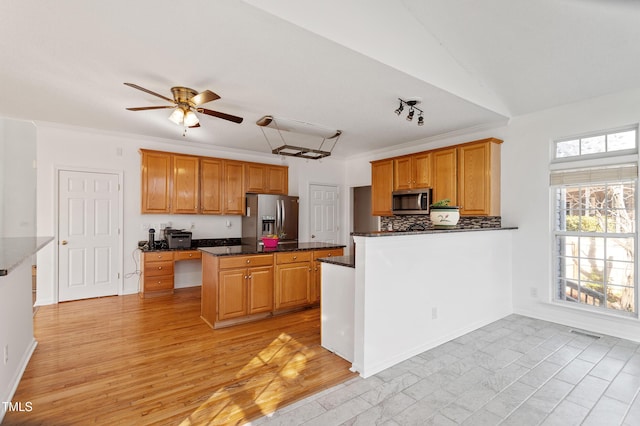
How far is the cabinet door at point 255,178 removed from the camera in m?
6.02

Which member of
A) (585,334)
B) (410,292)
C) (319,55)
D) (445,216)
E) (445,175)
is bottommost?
(585,334)

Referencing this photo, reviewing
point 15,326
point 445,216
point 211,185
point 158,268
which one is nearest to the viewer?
point 15,326

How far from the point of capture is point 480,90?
375 centimetres

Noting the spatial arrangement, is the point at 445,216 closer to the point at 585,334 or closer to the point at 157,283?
the point at 585,334

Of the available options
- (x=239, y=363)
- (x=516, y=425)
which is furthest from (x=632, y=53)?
Answer: (x=239, y=363)

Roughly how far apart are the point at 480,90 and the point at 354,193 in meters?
4.05

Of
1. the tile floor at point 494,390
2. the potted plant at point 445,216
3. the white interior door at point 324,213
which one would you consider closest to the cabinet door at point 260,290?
the tile floor at point 494,390

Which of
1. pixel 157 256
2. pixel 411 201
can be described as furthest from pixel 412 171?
pixel 157 256

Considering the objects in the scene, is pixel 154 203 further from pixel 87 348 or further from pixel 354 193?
pixel 354 193

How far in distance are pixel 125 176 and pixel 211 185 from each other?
4.37 feet

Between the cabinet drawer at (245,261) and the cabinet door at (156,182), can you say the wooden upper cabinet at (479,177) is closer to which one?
the cabinet drawer at (245,261)

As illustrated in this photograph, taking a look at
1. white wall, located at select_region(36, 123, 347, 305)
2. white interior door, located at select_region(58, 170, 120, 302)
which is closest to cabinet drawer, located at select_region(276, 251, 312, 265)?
white wall, located at select_region(36, 123, 347, 305)

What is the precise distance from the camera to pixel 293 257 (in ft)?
13.5

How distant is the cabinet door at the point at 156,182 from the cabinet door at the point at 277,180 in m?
1.80
